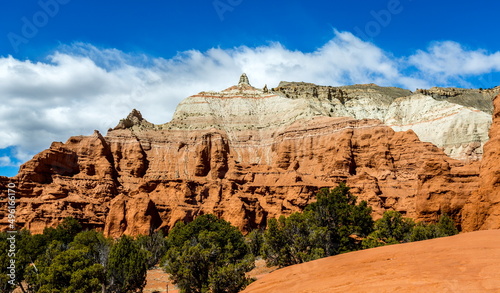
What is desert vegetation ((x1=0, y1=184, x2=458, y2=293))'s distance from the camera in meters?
28.2

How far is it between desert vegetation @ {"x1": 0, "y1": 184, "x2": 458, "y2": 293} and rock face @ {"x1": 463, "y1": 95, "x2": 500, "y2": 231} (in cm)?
370

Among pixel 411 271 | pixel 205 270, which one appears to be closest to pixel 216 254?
pixel 205 270

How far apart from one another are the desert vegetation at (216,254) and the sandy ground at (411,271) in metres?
12.5

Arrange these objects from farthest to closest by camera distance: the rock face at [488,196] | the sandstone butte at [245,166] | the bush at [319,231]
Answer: the sandstone butte at [245,166] < the bush at [319,231] < the rock face at [488,196]

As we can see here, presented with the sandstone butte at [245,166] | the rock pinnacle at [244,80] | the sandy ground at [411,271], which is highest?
the rock pinnacle at [244,80]

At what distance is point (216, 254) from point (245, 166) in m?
53.8

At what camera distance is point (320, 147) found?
87125mm

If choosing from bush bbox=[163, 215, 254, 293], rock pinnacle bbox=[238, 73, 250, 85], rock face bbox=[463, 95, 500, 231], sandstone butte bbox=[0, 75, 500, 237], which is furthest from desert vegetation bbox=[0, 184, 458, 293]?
rock pinnacle bbox=[238, 73, 250, 85]

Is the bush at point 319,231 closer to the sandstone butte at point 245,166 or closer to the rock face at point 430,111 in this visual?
the sandstone butte at point 245,166

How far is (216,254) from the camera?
31.1 m

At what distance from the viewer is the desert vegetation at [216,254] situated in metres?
28.2

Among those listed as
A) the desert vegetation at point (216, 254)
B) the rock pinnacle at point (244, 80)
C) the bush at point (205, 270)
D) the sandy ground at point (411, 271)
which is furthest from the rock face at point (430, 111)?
the sandy ground at point (411, 271)

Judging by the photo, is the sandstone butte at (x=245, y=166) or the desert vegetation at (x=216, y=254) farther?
the sandstone butte at (x=245, y=166)

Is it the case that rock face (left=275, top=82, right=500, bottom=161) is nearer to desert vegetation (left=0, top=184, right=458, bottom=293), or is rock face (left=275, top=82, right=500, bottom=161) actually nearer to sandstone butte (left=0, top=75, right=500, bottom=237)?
sandstone butte (left=0, top=75, right=500, bottom=237)
